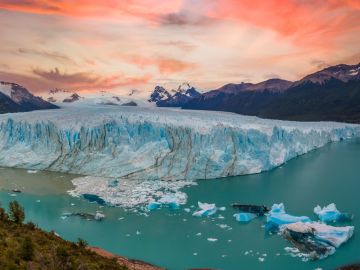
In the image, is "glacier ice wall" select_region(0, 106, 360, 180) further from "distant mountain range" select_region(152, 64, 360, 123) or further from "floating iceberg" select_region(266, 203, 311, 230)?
"distant mountain range" select_region(152, 64, 360, 123)

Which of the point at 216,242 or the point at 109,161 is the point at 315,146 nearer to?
the point at 109,161

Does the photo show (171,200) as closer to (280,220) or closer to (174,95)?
(280,220)

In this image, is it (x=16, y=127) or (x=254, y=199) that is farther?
(x=16, y=127)

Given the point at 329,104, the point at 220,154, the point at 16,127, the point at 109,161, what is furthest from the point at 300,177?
the point at 329,104

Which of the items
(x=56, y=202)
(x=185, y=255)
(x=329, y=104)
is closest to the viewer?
(x=185, y=255)

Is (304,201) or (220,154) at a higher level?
(220,154)

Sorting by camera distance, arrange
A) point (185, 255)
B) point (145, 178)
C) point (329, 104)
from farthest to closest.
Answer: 1. point (329, 104)
2. point (145, 178)
3. point (185, 255)

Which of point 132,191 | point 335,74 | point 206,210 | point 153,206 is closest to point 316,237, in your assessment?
point 206,210

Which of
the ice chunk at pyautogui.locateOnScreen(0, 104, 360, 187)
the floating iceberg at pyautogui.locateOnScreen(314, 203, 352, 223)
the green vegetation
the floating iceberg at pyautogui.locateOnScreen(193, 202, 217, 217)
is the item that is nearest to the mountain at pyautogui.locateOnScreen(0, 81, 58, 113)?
the ice chunk at pyautogui.locateOnScreen(0, 104, 360, 187)
